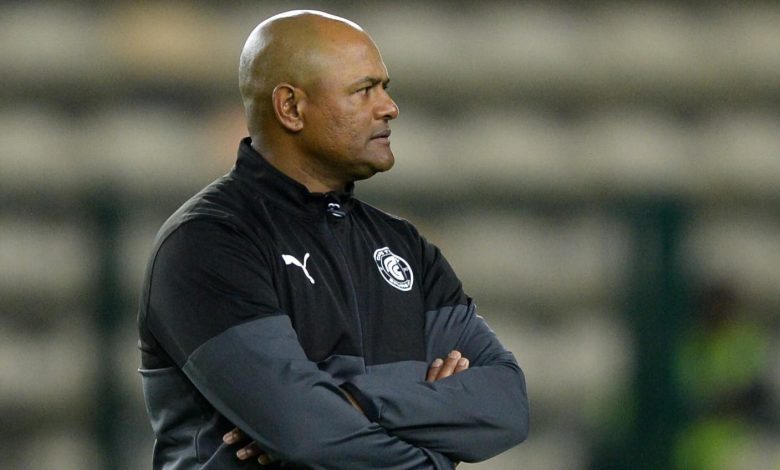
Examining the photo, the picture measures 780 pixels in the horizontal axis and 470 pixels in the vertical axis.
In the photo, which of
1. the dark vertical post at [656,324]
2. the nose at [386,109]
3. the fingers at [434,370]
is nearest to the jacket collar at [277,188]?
the nose at [386,109]

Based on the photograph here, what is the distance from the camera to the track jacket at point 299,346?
5.13ft

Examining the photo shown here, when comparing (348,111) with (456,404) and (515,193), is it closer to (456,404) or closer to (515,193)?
(456,404)

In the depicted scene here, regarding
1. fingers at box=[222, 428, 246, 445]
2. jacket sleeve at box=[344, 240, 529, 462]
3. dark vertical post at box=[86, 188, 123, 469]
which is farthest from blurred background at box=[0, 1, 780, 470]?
fingers at box=[222, 428, 246, 445]

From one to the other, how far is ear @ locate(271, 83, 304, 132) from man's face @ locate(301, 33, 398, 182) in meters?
0.01

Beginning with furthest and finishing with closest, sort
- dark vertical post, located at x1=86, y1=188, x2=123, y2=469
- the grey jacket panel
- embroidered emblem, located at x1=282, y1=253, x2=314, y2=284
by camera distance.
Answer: dark vertical post, located at x1=86, y1=188, x2=123, y2=469
embroidered emblem, located at x1=282, y1=253, x2=314, y2=284
the grey jacket panel

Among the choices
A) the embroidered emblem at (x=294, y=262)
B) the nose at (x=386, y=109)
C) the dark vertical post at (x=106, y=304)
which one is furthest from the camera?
the dark vertical post at (x=106, y=304)

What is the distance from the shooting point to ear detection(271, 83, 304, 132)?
175 cm

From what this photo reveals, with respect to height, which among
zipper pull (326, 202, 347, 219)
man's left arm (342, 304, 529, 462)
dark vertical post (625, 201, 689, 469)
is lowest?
dark vertical post (625, 201, 689, 469)

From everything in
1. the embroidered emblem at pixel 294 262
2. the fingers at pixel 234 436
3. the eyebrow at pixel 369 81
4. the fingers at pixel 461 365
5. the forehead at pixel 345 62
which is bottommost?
the fingers at pixel 234 436

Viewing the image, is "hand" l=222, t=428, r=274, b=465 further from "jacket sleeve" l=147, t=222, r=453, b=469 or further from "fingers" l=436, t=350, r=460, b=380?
"fingers" l=436, t=350, r=460, b=380

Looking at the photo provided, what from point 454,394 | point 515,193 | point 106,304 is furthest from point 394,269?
point 515,193

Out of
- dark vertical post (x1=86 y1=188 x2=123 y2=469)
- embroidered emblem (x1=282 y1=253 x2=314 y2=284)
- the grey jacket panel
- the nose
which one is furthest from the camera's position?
dark vertical post (x1=86 y1=188 x2=123 y2=469)

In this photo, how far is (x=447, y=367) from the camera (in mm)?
1747

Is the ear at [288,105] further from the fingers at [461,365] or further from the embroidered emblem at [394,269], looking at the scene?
the fingers at [461,365]
